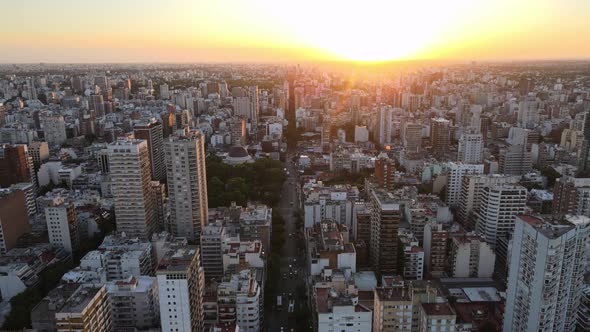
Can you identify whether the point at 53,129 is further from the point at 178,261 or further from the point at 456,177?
the point at 178,261

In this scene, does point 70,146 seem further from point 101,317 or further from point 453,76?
point 453,76

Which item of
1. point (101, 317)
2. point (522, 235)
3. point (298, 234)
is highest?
point (522, 235)

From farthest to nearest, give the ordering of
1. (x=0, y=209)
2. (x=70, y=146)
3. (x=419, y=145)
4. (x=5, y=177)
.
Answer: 1. (x=70, y=146)
2. (x=419, y=145)
3. (x=5, y=177)
4. (x=0, y=209)

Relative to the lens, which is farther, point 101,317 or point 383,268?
point 383,268

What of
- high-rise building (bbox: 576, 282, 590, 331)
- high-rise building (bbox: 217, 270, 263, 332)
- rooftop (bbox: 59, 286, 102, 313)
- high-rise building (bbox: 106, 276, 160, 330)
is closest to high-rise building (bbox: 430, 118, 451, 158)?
high-rise building (bbox: 576, 282, 590, 331)

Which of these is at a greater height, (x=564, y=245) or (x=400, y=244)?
(x=564, y=245)

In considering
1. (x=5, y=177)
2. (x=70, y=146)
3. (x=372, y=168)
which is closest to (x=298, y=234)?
(x=372, y=168)

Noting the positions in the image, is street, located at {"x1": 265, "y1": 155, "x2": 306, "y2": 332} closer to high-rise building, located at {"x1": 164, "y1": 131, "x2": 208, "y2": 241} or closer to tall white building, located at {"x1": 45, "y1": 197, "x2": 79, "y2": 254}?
high-rise building, located at {"x1": 164, "y1": 131, "x2": 208, "y2": 241}
